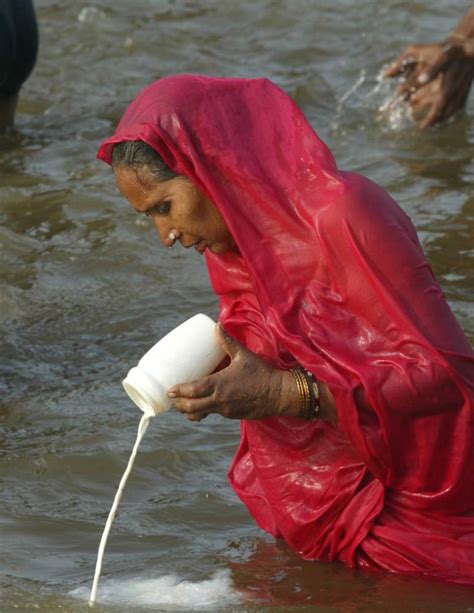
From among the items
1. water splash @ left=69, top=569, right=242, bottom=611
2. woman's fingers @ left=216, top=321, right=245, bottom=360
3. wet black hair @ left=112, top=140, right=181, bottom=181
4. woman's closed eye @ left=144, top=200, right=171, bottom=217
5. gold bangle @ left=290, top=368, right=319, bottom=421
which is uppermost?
wet black hair @ left=112, top=140, right=181, bottom=181

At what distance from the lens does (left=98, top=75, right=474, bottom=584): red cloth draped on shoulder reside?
334cm

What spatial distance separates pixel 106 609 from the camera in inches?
144

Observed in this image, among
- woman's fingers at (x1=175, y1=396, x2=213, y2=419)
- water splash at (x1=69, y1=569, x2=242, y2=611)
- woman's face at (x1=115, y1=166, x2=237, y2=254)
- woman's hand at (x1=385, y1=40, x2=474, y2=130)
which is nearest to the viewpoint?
woman's fingers at (x1=175, y1=396, x2=213, y2=419)

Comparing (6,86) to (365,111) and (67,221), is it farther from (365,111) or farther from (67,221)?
(365,111)

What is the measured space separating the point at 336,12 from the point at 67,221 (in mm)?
4586

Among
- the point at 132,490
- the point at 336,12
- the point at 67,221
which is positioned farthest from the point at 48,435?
the point at 336,12

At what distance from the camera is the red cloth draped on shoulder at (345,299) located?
334 cm

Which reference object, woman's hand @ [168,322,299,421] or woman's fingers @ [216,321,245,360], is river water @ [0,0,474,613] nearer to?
woman's hand @ [168,322,299,421]

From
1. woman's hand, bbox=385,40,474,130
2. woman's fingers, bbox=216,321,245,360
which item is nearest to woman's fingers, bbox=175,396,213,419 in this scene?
woman's fingers, bbox=216,321,245,360

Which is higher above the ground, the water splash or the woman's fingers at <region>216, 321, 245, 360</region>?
the woman's fingers at <region>216, 321, 245, 360</region>

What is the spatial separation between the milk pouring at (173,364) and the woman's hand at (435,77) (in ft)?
14.8

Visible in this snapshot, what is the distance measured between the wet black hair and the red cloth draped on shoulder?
0.09 ft

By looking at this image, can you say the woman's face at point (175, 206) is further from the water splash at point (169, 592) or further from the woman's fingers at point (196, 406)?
the water splash at point (169, 592)

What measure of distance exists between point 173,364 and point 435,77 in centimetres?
491
